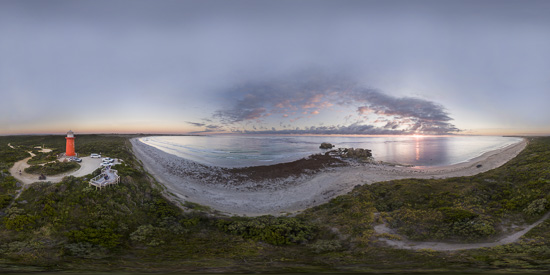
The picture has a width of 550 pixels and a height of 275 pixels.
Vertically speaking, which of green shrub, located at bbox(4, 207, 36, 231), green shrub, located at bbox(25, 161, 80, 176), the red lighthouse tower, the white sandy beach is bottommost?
the white sandy beach

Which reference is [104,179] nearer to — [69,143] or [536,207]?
[69,143]

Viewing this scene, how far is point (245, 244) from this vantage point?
33.6ft

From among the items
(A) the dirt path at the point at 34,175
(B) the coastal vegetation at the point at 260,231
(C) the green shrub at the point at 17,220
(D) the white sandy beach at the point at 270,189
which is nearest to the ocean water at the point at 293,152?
(D) the white sandy beach at the point at 270,189

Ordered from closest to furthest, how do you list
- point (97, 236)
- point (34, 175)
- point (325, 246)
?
point (325, 246) < point (97, 236) < point (34, 175)

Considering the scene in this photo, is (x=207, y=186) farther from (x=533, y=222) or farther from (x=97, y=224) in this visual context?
(x=533, y=222)

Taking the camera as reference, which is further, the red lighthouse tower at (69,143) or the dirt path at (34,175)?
the red lighthouse tower at (69,143)

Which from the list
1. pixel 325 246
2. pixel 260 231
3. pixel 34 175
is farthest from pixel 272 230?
pixel 34 175

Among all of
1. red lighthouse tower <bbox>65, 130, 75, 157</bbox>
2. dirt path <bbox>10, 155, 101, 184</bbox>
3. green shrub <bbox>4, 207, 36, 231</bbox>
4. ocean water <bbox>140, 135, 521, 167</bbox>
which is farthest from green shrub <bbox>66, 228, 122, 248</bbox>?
ocean water <bbox>140, 135, 521, 167</bbox>

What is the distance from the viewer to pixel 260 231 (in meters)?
11.6

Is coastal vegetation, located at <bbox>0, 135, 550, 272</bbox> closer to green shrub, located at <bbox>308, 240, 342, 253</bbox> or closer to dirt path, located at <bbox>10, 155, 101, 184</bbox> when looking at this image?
green shrub, located at <bbox>308, 240, 342, 253</bbox>

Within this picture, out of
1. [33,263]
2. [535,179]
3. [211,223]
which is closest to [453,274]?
[211,223]

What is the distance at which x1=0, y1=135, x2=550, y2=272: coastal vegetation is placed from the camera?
7469 mm

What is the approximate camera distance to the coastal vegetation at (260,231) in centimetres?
747

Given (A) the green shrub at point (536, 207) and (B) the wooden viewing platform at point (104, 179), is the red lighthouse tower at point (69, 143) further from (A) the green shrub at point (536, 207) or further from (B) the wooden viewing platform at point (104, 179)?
(A) the green shrub at point (536, 207)
